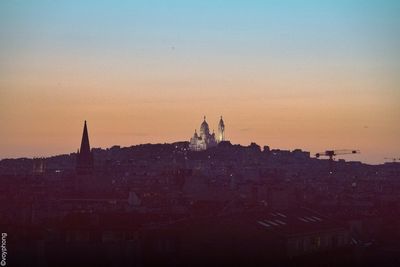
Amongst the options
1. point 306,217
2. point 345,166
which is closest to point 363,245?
point 306,217

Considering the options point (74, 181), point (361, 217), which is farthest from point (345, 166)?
point (361, 217)

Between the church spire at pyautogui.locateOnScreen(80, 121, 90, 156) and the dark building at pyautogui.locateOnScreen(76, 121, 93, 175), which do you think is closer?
the dark building at pyautogui.locateOnScreen(76, 121, 93, 175)

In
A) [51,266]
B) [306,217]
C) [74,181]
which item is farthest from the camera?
[74,181]

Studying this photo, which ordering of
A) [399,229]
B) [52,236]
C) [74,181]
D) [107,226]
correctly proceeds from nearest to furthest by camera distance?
[52,236] < [107,226] < [399,229] < [74,181]

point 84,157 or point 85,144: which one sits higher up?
point 85,144

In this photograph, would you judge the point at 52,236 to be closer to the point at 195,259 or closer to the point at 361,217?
the point at 195,259

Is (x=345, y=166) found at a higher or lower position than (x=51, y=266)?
higher

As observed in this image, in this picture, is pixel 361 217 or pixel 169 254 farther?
pixel 361 217

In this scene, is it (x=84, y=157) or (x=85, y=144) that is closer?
(x=84, y=157)

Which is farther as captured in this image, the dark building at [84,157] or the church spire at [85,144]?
the church spire at [85,144]
